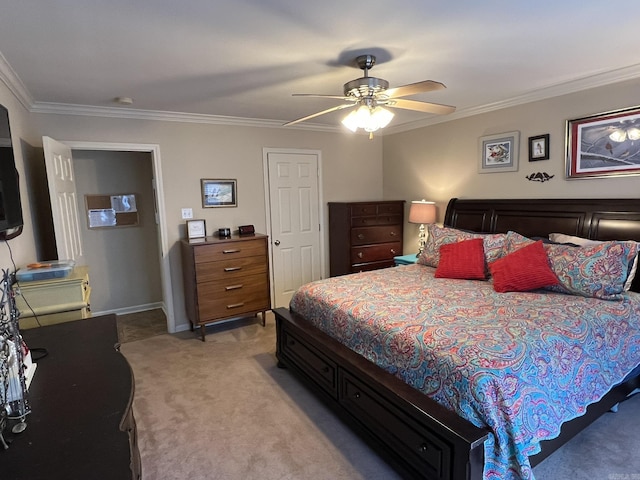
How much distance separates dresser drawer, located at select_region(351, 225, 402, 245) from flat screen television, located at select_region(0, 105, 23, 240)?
10.7ft

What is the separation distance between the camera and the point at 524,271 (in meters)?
2.68

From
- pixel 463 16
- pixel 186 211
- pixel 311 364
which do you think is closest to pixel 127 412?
pixel 311 364

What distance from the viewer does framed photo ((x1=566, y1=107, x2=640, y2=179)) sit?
111 inches

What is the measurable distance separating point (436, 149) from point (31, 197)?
407 cm

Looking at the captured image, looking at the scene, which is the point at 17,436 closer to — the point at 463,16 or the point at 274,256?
the point at 463,16

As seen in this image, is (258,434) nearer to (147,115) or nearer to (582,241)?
(582,241)

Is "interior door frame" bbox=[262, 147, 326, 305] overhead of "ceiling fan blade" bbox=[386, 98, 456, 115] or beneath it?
beneath

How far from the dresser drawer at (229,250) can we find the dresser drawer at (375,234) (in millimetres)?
1188

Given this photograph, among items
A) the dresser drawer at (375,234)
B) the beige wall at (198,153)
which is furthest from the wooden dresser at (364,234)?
the beige wall at (198,153)

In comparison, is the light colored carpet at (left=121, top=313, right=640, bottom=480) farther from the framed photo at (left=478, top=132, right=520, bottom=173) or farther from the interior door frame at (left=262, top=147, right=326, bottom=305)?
the framed photo at (left=478, top=132, right=520, bottom=173)

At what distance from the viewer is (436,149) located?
4.36 metres

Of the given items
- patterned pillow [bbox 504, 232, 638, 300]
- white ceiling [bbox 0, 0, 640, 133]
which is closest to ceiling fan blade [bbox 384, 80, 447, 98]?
white ceiling [bbox 0, 0, 640, 133]

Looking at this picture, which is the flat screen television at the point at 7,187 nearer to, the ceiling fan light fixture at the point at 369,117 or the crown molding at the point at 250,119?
the crown molding at the point at 250,119

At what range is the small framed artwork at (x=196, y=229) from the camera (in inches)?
155
